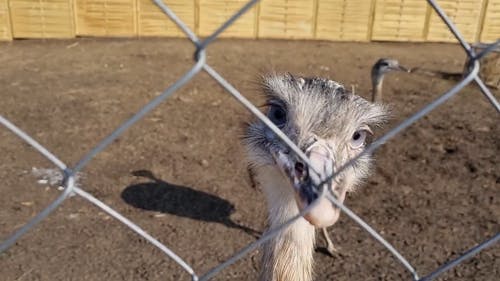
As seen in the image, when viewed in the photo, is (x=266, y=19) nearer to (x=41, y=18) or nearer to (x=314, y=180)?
(x=41, y=18)

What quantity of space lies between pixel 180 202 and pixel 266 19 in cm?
543

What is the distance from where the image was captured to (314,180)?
1285 millimetres

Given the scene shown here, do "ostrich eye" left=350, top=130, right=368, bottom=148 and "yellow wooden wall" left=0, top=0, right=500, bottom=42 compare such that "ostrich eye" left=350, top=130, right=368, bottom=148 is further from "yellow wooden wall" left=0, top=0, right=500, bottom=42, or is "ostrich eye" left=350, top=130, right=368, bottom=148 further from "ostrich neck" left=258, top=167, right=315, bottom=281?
"yellow wooden wall" left=0, top=0, right=500, bottom=42

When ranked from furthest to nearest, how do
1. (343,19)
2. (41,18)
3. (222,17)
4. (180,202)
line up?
1. (343,19)
2. (222,17)
3. (41,18)
4. (180,202)

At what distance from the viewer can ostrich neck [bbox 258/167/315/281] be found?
6.03 ft

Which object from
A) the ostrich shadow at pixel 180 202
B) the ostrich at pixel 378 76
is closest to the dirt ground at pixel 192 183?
the ostrich shadow at pixel 180 202

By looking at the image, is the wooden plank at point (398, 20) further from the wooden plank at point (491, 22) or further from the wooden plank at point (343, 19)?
the wooden plank at point (491, 22)

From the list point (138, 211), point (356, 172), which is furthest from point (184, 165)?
point (356, 172)

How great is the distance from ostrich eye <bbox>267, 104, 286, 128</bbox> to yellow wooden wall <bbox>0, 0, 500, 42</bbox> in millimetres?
6614

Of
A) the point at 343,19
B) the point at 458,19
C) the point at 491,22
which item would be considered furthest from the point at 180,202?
the point at 491,22

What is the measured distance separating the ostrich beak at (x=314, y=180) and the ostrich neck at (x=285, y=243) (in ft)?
0.78

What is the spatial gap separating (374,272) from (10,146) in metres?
2.93

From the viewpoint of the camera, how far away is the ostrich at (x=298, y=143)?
165 cm

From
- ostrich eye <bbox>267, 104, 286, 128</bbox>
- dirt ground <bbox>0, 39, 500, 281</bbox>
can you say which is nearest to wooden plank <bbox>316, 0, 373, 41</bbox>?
dirt ground <bbox>0, 39, 500, 281</bbox>
